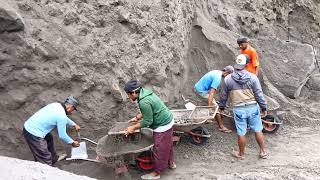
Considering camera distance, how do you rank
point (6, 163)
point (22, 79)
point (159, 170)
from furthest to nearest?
point (22, 79)
point (159, 170)
point (6, 163)

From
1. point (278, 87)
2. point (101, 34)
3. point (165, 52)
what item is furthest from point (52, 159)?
point (278, 87)

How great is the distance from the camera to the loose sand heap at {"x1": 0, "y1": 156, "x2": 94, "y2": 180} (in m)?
4.99

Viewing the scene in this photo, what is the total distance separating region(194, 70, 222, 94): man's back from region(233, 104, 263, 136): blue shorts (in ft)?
3.01

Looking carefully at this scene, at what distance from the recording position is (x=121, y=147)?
768 cm

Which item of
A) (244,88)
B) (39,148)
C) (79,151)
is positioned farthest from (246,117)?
(39,148)

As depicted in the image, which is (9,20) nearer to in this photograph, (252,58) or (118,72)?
(118,72)

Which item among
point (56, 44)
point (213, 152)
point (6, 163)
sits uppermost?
point (56, 44)

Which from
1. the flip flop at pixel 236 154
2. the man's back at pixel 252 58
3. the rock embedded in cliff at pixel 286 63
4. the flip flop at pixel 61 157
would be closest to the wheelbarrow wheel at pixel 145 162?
the flip flop at pixel 61 157

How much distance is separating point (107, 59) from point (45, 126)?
1.78 metres

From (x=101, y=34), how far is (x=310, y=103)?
5000mm

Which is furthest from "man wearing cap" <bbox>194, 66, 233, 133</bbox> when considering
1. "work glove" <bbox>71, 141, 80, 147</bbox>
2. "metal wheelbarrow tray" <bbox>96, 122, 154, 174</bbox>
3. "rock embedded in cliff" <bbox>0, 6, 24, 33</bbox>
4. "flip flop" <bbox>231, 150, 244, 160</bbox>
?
"rock embedded in cliff" <bbox>0, 6, 24, 33</bbox>

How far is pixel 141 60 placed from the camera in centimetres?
880

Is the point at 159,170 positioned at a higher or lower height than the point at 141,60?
lower

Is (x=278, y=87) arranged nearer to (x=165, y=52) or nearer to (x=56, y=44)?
(x=165, y=52)
